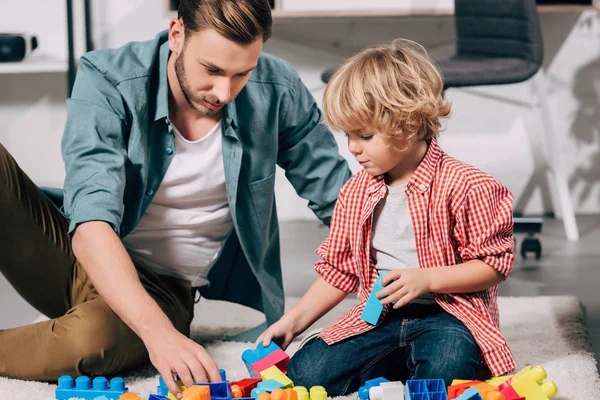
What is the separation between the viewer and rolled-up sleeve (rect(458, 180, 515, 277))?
1270mm

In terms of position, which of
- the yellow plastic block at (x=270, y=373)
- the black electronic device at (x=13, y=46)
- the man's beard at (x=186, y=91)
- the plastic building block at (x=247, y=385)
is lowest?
the plastic building block at (x=247, y=385)

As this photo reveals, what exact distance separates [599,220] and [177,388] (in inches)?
82.0

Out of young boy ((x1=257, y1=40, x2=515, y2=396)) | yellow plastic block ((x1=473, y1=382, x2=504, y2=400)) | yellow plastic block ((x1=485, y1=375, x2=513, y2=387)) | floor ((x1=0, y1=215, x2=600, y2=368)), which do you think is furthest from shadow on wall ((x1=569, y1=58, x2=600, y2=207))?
yellow plastic block ((x1=473, y1=382, x2=504, y2=400))

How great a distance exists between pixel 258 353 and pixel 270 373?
59 mm

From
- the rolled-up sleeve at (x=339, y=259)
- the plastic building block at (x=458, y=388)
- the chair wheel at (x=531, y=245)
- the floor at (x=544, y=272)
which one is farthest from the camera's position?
the chair wheel at (x=531, y=245)

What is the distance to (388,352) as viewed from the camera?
4.37 ft

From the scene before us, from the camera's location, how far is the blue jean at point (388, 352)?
4.17 feet

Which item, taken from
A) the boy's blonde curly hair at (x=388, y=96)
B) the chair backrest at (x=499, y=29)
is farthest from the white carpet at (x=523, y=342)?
the chair backrest at (x=499, y=29)

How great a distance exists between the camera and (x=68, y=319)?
4.54 feet

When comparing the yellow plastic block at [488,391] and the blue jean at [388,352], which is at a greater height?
the yellow plastic block at [488,391]

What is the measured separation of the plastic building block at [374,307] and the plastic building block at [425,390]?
0.51ft

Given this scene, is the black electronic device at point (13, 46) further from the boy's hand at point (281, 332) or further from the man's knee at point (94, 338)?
the boy's hand at point (281, 332)

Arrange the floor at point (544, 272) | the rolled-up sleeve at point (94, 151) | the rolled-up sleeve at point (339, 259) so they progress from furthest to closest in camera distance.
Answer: the floor at point (544, 272) → the rolled-up sleeve at point (339, 259) → the rolled-up sleeve at point (94, 151)

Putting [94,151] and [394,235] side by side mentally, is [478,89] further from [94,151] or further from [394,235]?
[94,151]
